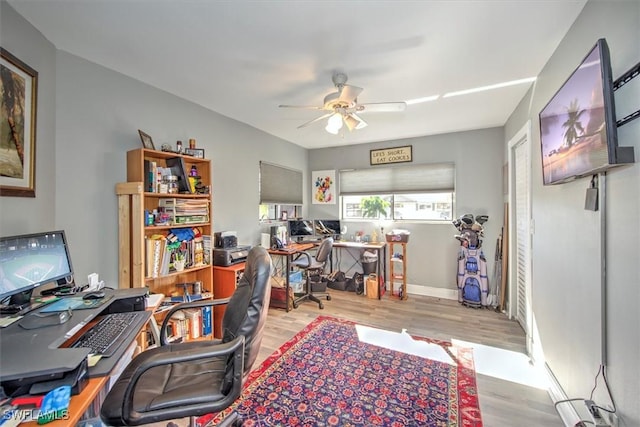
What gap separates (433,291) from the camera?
416cm

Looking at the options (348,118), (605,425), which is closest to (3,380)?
(605,425)

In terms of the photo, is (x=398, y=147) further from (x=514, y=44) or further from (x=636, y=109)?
(x=636, y=109)

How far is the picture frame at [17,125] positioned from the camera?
1.44m

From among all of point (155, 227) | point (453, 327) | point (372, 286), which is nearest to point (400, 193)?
point (372, 286)

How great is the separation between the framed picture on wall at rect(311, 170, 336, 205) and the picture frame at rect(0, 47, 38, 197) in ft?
12.7

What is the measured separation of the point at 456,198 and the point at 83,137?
4411 millimetres

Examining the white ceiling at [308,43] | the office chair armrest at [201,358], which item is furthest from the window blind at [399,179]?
the office chair armrest at [201,358]

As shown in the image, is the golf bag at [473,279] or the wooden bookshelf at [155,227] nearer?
the wooden bookshelf at [155,227]

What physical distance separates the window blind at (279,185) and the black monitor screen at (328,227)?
59 cm

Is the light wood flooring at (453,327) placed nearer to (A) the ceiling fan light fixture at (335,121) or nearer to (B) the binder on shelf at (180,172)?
(B) the binder on shelf at (180,172)

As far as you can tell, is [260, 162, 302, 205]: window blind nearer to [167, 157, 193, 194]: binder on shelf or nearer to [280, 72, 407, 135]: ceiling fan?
[167, 157, 193, 194]: binder on shelf

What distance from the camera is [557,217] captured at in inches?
73.7

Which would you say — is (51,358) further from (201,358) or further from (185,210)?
(185,210)

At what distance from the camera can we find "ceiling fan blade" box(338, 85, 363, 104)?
2.10 m
